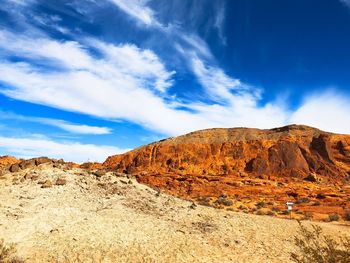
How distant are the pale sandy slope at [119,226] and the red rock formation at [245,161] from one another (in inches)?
1069

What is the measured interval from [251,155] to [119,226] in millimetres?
57752

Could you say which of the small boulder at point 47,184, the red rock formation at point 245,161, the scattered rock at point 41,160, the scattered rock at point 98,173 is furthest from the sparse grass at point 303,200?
the small boulder at point 47,184

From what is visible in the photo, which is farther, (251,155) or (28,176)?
(251,155)

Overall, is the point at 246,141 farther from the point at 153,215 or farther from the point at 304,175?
the point at 153,215

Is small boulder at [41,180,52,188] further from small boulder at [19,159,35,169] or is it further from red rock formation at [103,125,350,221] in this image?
red rock formation at [103,125,350,221]

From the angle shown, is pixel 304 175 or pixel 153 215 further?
pixel 304 175

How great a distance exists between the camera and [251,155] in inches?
2800

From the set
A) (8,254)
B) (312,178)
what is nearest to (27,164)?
(8,254)

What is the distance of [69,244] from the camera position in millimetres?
14016

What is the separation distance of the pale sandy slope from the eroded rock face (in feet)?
137

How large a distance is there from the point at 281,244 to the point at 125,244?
6267 millimetres

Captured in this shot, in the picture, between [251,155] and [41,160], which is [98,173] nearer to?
[41,160]

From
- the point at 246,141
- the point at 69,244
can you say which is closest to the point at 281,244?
the point at 69,244

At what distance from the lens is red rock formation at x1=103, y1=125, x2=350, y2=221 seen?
5106 centimetres
